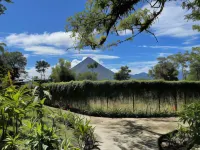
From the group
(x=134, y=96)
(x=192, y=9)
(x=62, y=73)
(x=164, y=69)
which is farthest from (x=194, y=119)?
(x=164, y=69)

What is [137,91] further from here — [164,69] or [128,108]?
[164,69]

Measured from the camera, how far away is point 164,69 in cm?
5719

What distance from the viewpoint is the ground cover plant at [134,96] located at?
13.6 meters

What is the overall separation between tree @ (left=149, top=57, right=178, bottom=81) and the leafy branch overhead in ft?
152

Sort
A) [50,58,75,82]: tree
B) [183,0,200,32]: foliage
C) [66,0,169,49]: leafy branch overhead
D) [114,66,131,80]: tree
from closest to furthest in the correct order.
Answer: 1. [66,0,169,49]: leafy branch overhead
2. [183,0,200,32]: foliage
3. [50,58,75,82]: tree
4. [114,66,131,80]: tree

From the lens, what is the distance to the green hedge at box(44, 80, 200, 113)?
1398 cm

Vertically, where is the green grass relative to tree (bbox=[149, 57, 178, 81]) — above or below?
below

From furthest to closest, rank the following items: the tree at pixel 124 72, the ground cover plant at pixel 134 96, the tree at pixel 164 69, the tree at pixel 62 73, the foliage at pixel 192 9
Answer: the tree at pixel 124 72 → the tree at pixel 164 69 → the tree at pixel 62 73 → the ground cover plant at pixel 134 96 → the foliage at pixel 192 9

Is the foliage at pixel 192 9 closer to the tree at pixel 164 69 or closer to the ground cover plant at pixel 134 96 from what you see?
the ground cover plant at pixel 134 96

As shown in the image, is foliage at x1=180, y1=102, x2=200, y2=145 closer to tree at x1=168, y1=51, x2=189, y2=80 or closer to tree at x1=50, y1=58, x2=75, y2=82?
tree at x1=50, y1=58, x2=75, y2=82

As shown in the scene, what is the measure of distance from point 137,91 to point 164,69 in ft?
148

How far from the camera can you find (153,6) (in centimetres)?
763

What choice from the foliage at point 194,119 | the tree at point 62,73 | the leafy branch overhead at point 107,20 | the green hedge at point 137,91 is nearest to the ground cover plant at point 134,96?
the green hedge at point 137,91

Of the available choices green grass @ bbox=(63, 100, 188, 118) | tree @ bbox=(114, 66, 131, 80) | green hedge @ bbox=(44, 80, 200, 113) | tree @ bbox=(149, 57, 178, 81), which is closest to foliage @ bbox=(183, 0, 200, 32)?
green hedge @ bbox=(44, 80, 200, 113)
